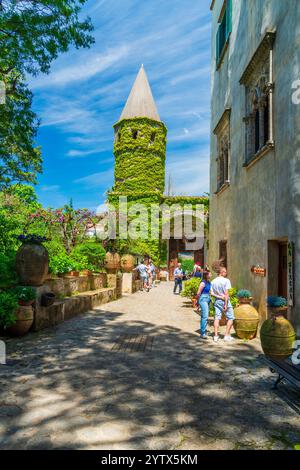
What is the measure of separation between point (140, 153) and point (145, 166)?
4.01ft

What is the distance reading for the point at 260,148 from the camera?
895 cm

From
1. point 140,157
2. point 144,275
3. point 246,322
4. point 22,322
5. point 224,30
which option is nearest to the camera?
point 22,322

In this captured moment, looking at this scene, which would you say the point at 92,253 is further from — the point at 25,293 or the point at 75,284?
the point at 25,293

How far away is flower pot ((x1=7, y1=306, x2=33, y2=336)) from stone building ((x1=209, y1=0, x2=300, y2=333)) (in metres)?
5.22

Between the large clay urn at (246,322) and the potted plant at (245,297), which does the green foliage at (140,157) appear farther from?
the large clay urn at (246,322)

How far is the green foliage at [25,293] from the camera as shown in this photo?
776 centimetres

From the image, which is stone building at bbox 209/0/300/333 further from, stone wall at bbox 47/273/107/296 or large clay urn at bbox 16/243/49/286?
large clay urn at bbox 16/243/49/286

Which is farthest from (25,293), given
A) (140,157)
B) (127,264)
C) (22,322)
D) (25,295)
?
(140,157)

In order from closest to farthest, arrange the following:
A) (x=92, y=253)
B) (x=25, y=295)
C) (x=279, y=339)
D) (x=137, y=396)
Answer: (x=137, y=396) < (x=279, y=339) < (x=25, y=295) < (x=92, y=253)

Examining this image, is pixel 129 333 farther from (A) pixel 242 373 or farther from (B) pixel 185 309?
(B) pixel 185 309

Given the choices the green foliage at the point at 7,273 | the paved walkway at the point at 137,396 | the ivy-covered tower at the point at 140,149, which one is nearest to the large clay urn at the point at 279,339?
the paved walkway at the point at 137,396

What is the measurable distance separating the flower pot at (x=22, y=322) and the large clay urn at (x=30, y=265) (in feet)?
2.78

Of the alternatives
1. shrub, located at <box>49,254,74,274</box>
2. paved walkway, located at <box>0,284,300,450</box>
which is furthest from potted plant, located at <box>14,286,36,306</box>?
shrub, located at <box>49,254,74,274</box>

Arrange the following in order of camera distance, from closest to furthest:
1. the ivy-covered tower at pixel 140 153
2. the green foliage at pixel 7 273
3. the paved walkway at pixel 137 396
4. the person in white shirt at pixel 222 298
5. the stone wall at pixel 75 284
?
the paved walkway at pixel 137 396 → the person in white shirt at pixel 222 298 → the green foliage at pixel 7 273 → the stone wall at pixel 75 284 → the ivy-covered tower at pixel 140 153
